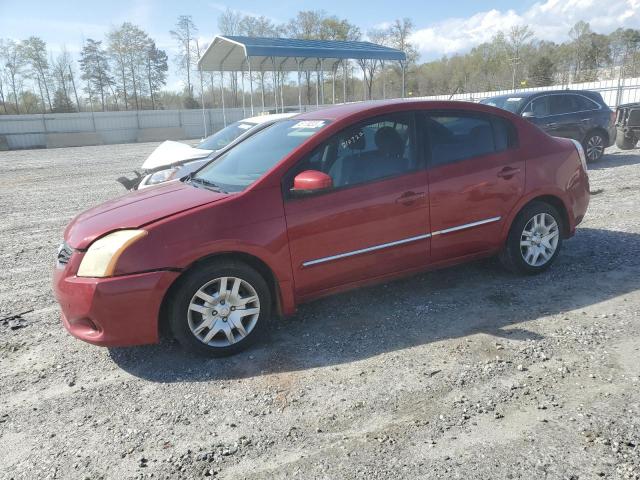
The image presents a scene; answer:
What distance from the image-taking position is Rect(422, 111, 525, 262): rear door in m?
4.15

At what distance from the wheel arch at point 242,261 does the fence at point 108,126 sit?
92.1 feet

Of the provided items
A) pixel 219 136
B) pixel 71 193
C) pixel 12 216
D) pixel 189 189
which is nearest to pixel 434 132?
pixel 189 189

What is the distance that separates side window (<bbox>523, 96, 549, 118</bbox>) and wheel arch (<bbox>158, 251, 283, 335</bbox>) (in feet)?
30.2

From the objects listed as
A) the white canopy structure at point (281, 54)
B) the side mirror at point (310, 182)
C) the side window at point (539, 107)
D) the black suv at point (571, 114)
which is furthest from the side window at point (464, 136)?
the white canopy structure at point (281, 54)

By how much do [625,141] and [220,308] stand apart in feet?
45.2

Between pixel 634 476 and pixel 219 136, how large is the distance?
8.79 meters

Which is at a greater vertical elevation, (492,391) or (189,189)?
(189,189)

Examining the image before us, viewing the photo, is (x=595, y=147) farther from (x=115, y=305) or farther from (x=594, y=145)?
(x=115, y=305)

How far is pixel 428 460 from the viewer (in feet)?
7.99

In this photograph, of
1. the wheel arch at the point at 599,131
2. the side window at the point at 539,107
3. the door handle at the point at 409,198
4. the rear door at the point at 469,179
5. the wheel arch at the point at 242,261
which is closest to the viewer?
the wheel arch at the point at 242,261

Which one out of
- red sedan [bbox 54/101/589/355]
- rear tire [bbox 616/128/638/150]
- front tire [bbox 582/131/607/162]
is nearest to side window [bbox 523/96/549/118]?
front tire [bbox 582/131/607/162]

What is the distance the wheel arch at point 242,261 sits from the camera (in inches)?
132

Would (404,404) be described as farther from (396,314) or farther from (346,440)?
(396,314)

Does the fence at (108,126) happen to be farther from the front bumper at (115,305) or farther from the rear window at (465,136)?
the front bumper at (115,305)
